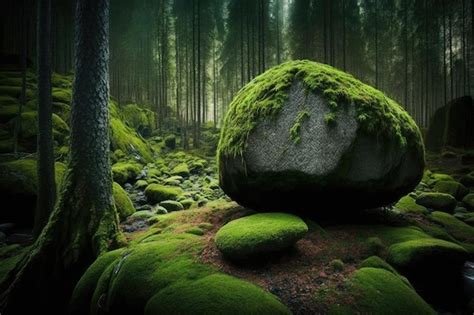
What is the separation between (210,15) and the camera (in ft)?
79.0

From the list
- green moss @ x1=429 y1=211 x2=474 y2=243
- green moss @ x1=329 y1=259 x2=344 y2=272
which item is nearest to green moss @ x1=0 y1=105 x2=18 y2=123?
green moss @ x1=329 y1=259 x2=344 y2=272

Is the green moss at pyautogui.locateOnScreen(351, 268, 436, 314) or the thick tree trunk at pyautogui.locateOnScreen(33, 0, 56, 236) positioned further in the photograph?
the thick tree trunk at pyautogui.locateOnScreen(33, 0, 56, 236)

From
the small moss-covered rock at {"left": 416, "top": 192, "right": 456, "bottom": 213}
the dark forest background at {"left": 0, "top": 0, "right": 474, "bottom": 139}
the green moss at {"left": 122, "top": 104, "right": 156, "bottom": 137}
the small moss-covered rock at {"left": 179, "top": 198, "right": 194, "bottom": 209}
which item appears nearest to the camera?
the small moss-covered rock at {"left": 416, "top": 192, "right": 456, "bottom": 213}

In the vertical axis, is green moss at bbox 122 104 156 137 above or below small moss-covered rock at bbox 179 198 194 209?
above

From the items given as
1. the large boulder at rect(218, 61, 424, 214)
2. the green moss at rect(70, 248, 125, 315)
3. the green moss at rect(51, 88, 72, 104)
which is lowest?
the green moss at rect(70, 248, 125, 315)

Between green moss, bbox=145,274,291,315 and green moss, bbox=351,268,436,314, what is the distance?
0.86 m

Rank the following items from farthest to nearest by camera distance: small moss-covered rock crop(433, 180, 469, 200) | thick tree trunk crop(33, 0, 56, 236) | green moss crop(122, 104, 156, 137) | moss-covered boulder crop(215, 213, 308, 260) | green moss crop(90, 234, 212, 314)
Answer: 1. green moss crop(122, 104, 156, 137)
2. small moss-covered rock crop(433, 180, 469, 200)
3. thick tree trunk crop(33, 0, 56, 236)
4. moss-covered boulder crop(215, 213, 308, 260)
5. green moss crop(90, 234, 212, 314)

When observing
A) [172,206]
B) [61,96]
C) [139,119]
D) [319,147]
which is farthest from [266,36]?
[319,147]

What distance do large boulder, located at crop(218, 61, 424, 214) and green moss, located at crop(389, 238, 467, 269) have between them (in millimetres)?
1030

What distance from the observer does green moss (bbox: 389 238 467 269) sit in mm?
3451

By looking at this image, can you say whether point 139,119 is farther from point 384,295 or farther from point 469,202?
point 384,295

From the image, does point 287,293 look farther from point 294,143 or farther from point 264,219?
point 294,143

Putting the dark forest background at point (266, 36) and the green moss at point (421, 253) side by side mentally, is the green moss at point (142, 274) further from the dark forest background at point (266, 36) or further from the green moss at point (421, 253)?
the dark forest background at point (266, 36)

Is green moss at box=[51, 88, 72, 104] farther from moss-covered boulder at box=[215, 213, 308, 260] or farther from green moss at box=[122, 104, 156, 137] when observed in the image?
moss-covered boulder at box=[215, 213, 308, 260]
